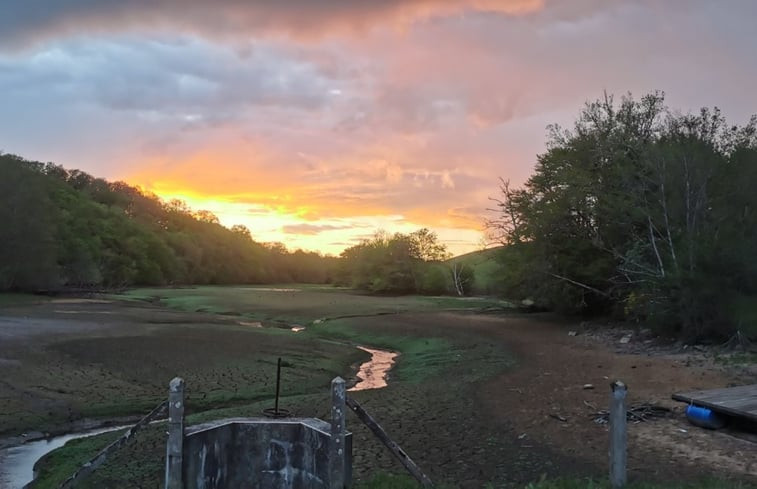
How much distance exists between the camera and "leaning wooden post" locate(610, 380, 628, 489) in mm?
7805

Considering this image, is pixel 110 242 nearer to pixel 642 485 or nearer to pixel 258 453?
pixel 258 453

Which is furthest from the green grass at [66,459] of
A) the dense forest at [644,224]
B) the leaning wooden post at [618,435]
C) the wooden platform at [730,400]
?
the dense forest at [644,224]

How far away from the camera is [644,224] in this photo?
3070 cm

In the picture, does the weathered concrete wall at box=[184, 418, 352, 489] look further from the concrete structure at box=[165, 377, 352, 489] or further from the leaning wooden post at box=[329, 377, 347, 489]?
the leaning wooden post at box=[329, 377, 347, 489]

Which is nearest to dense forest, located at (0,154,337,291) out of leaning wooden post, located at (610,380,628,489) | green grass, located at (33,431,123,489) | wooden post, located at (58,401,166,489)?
green grass, located at (33,431,123,489)

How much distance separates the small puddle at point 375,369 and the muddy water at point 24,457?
27.9 feet

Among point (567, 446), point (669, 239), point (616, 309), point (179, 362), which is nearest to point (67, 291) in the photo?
point (179, 362)

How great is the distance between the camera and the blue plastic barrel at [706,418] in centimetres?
1141

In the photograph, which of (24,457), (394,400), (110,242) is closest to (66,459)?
(24,457)

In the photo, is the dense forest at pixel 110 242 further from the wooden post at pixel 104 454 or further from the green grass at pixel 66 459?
the wooden post at pixel 104 454

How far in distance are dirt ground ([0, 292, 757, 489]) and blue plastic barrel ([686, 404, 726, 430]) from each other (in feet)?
0.86

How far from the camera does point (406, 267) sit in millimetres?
88812

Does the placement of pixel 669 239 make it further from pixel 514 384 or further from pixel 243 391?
pixel 243 391

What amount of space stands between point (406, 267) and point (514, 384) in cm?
7086
